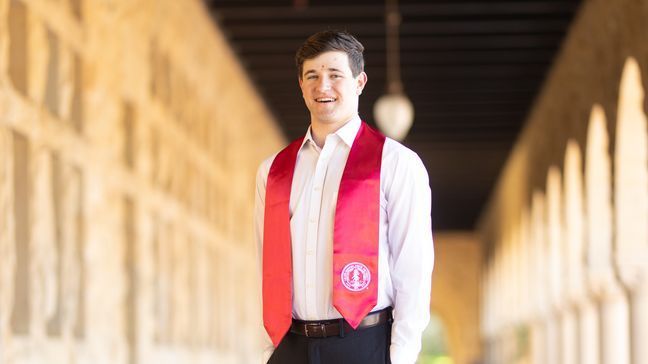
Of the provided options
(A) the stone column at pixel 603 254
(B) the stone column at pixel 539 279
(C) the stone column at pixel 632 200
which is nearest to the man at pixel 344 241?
(C) the stone column at pixel 632 200

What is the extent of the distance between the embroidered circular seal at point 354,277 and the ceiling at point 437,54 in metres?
5.96

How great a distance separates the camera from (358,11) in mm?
12555

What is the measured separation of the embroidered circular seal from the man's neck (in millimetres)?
417

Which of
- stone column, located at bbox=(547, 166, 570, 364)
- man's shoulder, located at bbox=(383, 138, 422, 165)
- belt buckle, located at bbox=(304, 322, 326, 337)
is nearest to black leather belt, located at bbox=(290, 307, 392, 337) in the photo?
belt buckle, located at bbox=(304, 322, 326, 337)

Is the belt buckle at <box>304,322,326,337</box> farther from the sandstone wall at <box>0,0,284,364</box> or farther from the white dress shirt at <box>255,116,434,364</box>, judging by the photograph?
the sandstone wall at <box>0,0,284,364</box>

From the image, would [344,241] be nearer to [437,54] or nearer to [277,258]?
[277,258]

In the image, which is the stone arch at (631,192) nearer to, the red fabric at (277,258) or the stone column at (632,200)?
the stone column at (632,200)

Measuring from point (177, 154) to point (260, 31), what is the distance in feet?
7.90

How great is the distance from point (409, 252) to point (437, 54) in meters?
11.2

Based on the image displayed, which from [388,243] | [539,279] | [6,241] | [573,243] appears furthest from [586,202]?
[388,243]

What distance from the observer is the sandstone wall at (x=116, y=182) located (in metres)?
6.70

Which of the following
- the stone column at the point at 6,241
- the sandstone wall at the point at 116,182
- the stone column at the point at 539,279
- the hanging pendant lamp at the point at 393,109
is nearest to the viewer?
the stone column at the point at 6,241

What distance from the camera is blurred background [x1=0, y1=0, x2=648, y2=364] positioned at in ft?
23.3

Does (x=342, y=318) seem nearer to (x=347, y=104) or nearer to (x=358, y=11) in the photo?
(x=347, y=104)
